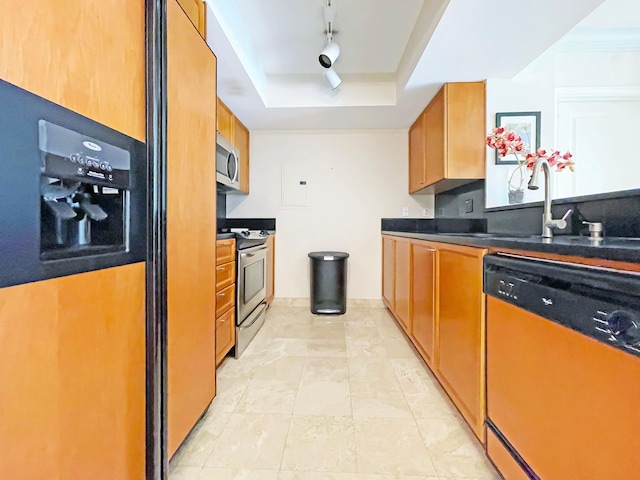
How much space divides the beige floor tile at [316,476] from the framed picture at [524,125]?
7.77 ft

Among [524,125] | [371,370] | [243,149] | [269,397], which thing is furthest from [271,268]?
[524,125]

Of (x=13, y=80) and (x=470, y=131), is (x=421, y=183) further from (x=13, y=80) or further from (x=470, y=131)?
(x=13, y=80)

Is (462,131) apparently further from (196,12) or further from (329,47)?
(196,12)

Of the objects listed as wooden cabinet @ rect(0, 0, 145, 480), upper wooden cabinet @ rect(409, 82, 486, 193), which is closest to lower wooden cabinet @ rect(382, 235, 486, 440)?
upper wooden cabinet @ rect(409, 82, 486, 193)

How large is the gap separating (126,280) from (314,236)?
9.43 feet

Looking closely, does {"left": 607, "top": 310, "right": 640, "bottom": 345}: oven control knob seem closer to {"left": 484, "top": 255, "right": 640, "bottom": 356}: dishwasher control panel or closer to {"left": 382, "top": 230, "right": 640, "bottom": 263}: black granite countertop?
{"left": 484, "top": 255, "right": 640, "bottom": 356}: dishwasher control panel

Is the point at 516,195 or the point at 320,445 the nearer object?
the point at 320,445

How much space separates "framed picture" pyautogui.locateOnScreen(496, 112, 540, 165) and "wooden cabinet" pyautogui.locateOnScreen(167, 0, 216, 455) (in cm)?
213

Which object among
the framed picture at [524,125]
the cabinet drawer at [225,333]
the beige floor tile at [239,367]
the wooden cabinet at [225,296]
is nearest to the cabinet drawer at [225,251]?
the wooden cabinet at [225,296]

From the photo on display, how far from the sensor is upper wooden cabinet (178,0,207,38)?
1.36m

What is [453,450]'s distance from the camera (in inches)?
49.3

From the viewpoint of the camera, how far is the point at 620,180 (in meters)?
2.38

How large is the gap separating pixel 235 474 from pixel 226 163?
2298 mm

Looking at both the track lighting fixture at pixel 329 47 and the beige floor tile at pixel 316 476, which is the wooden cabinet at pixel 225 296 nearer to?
the beige floor tile at pixel 316 476
